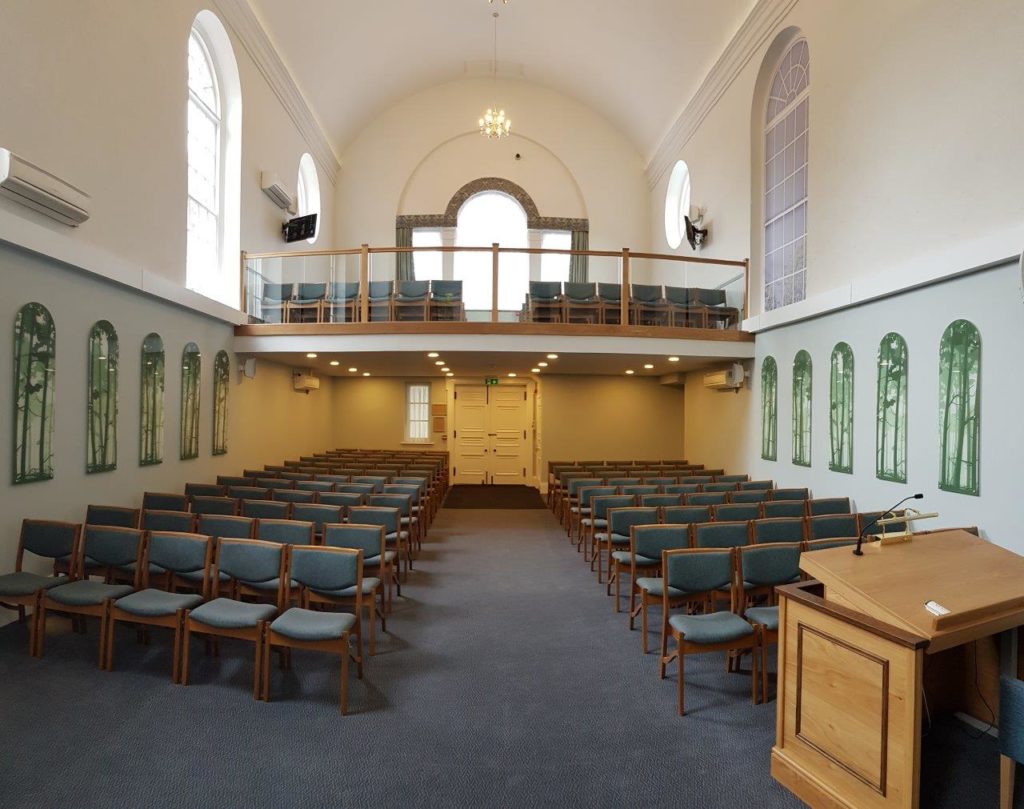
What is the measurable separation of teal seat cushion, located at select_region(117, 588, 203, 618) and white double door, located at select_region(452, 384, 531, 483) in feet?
32.0

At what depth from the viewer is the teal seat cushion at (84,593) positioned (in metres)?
3.62

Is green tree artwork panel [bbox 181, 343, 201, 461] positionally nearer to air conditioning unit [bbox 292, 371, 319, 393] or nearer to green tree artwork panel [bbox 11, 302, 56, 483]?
green tree artwork panel [bbox 11, 302, 56, 483]

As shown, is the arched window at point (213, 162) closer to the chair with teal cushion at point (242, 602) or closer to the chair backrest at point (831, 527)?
the chair with teal cushion at point (242, 602)

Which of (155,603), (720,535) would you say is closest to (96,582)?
(155,603)

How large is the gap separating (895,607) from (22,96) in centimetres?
666

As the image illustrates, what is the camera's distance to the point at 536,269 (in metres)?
10.6

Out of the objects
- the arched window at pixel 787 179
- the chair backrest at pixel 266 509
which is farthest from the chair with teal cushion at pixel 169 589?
the arched window at pixel 787 179

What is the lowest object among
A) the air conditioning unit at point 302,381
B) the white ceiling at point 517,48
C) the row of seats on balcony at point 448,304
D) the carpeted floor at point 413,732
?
the carpeted floor at point 413,732

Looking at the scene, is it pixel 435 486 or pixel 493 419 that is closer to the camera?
pixel 435 486

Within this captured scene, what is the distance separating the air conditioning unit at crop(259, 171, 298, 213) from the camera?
914 centimetres

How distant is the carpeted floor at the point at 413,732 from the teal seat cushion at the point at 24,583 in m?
0.39

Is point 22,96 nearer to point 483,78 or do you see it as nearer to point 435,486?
point 435,486

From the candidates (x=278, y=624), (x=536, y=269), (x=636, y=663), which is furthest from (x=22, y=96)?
(x=536, y=269)

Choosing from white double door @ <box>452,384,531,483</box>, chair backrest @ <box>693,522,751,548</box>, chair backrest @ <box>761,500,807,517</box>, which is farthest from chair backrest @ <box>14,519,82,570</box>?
white double door @ <box>452,384,531,483</box>
